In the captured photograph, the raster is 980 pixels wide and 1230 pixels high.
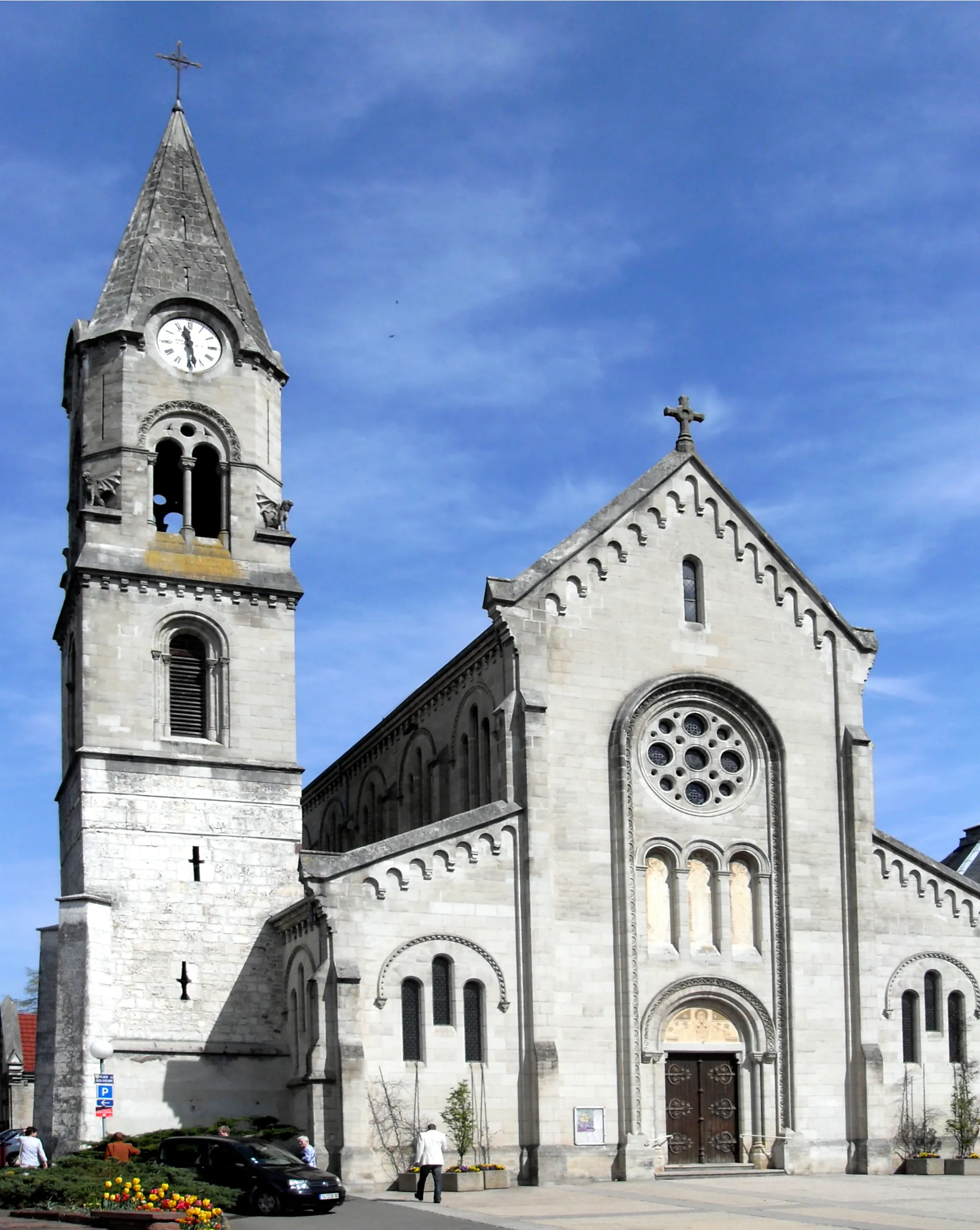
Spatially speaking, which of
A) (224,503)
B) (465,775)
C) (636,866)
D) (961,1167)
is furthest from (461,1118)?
(224,503)

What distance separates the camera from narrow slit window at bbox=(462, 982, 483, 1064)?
1526 inches

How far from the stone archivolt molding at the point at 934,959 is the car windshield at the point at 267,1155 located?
17.7 m

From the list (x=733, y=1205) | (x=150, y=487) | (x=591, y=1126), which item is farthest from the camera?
(x=150, y=487)

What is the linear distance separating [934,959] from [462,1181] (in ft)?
46.8

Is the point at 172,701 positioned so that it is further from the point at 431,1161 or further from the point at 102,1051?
the point at 431,1161

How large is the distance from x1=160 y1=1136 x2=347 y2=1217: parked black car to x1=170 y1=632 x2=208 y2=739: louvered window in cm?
1390

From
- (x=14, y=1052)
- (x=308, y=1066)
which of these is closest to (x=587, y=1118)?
(x=308, y=1066)

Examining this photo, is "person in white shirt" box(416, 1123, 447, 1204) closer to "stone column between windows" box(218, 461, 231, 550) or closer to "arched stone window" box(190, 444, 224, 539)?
"stone column between windows" box(218, 461, 231, 550)

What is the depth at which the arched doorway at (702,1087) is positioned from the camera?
40.7 m

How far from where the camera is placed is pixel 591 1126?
39344mm

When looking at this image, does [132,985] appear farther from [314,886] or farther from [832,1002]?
[832,1002]

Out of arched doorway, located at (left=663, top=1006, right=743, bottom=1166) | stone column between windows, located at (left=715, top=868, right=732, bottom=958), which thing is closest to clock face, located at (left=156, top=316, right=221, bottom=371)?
stone column between windows, located at (left=715, top=868, right=732, bottom=958)

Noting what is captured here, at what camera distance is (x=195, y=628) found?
44875mm

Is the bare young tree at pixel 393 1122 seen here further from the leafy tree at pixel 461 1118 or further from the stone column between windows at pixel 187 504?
the stone column between windows at pixel 187 504
